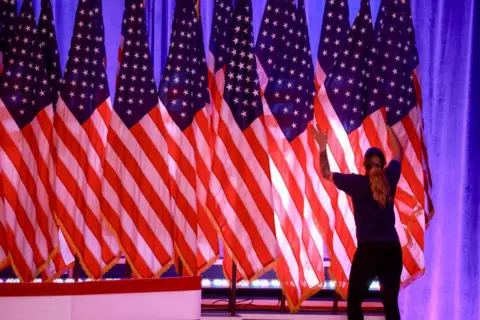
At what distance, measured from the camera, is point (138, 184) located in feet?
20.0

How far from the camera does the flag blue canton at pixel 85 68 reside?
6230 millimetres

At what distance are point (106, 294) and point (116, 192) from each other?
38.0 inches

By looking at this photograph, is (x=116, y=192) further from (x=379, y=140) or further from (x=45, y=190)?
(x=379, y=140)

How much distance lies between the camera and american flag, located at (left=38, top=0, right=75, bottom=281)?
6.32 meters

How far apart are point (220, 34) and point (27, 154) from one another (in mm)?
2259

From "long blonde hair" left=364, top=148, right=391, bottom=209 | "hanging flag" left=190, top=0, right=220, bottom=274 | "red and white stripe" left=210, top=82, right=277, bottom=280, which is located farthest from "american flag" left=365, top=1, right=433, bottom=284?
"hanging flag" left=190, top=0, right=220, bottom=274

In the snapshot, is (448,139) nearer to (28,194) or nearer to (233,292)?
(233,292)

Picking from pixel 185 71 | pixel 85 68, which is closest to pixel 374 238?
pixel 185 71

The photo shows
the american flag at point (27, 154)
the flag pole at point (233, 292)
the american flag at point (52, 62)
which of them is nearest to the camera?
the american flag at point (27, 154)

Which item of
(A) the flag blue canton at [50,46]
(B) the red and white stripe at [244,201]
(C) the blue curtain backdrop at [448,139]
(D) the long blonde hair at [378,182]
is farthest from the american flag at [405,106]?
(A) the flag blue canton at [50,46]

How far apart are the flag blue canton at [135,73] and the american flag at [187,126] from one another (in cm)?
15

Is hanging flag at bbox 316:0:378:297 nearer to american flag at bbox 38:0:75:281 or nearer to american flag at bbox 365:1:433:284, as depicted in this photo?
american flag at bbox 365:1:433:284

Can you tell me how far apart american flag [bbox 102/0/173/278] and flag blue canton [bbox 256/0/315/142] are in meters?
1.19

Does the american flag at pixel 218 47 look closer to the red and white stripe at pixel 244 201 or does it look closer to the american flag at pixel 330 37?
the red and white stripe at pixel 244 201
